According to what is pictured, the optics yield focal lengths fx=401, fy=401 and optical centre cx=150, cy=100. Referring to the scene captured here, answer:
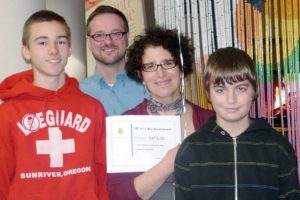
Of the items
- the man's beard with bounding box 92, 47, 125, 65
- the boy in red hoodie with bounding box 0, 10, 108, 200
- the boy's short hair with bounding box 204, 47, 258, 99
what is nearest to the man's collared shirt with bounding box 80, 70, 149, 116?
the man's beard with bounding box 92, 47, 125, 65

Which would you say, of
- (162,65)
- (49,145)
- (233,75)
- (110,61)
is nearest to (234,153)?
(233,75)

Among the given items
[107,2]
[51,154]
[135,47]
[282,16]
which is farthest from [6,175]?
[107,2]

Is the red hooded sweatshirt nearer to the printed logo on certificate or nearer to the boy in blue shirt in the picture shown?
the printed logo on certificate

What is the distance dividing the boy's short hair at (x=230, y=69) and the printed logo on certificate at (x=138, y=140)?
0.19 m

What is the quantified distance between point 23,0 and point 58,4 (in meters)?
0.71

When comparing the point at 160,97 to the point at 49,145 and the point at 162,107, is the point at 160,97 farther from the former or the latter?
the point at 49,145

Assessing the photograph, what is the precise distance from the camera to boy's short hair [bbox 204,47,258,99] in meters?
1.11

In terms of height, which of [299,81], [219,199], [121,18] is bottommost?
[219,199]

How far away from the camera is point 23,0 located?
5.49 feet

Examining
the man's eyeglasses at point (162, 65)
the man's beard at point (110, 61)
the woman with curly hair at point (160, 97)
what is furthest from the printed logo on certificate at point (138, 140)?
the man's beard at point (110, 61)

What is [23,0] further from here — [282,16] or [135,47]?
[282,16]

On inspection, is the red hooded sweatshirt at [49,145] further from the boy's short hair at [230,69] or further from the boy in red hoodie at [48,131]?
the boy's short hair at [230,69]

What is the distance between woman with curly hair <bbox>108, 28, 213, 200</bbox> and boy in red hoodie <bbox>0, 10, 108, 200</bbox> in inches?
4.2

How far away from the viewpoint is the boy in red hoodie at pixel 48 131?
1224mm
